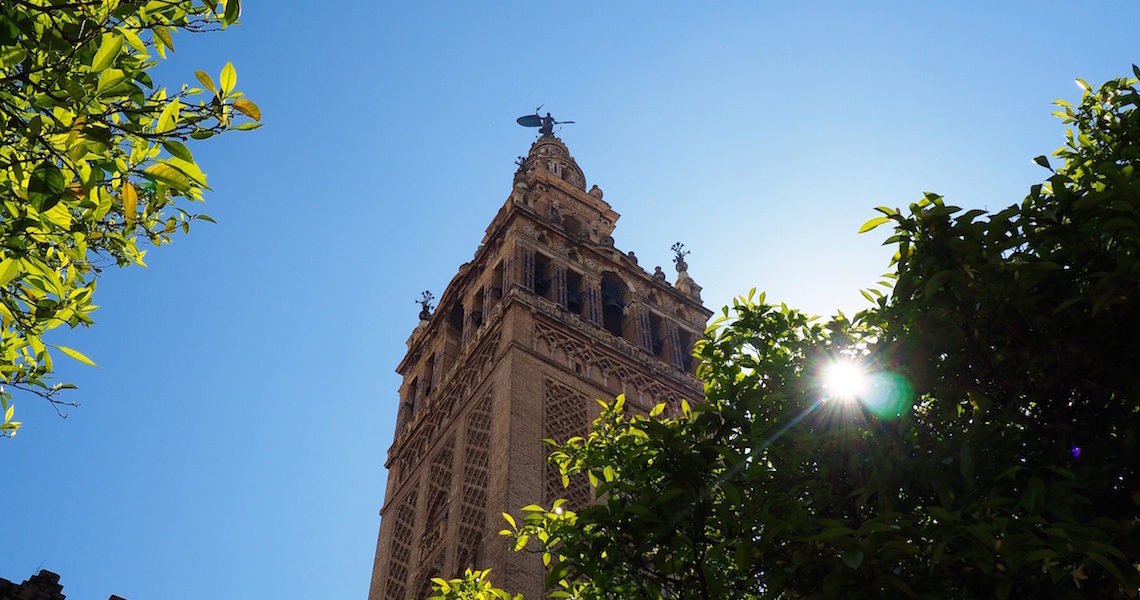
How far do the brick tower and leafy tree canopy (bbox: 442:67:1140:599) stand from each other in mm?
10520

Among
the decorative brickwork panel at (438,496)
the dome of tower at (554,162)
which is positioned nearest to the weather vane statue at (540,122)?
the dome of tower at (554,162)

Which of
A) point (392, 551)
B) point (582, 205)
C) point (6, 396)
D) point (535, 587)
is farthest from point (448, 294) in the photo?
point (6, 396)

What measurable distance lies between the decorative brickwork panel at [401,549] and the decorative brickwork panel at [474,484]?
2.73 m

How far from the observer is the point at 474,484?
19.7 metres

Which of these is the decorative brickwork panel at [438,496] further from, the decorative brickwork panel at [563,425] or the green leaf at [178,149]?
the green leaf at [178,149]

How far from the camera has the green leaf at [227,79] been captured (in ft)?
13.3

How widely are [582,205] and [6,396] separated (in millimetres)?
28556

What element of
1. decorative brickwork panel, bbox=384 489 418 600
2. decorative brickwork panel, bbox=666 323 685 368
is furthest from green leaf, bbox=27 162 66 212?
decorative brickwork panel, bbox=666 323 685 368

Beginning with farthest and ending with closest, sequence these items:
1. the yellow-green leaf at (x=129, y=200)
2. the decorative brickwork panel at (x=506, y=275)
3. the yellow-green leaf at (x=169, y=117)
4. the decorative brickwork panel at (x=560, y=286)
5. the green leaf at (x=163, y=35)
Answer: the decorative brickwork panel at (x=560, y=286) < the decorative brickwork panel at (x=506, y=275) < the green leaf at (x=163, y=35) < the yellow-green leaf at (x=169, y=117) < the yellow-green leaf at (x=129, y=200)

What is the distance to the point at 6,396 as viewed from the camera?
562 cm

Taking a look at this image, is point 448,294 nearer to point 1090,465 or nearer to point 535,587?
point 535,587

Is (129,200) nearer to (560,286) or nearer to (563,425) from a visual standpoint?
(563,425)

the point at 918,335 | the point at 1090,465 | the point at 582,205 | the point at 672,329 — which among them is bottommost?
the point at 1090,465

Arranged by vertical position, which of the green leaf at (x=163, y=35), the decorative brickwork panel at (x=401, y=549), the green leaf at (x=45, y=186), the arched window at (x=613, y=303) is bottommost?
the green leaf at (x=45, y=186)
